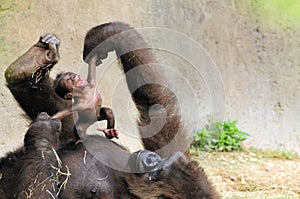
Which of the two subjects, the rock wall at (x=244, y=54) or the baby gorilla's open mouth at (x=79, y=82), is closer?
the baby gorilla's open mouth at (x=79, y=82)

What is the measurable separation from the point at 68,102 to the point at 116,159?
59 cm

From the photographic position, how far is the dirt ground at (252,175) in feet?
17.9

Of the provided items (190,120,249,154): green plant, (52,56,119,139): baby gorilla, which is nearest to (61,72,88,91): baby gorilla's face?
Result: (52,56,119,139): baby gorilla

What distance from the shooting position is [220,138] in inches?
271

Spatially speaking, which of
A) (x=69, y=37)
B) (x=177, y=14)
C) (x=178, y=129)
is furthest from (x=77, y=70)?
(x=178, y=129)

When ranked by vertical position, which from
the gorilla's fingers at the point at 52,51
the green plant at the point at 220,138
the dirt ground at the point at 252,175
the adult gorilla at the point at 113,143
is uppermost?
the gorilla's fingers at the point at 52,51

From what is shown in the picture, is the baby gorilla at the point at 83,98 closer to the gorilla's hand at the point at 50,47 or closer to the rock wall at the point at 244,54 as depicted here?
the gorilla's hand at the point at 50,47

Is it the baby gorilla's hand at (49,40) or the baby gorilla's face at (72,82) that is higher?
the baby gorilla's hand at (49,40)

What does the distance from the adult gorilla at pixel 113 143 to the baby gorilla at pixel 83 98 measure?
154mm

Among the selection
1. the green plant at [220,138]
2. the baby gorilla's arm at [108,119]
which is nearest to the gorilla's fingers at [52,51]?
the baby gorilla's arm at [108,119]

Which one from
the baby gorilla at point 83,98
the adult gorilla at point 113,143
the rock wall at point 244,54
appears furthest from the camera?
the rock wall at point 244,54

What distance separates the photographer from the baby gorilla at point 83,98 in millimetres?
3596

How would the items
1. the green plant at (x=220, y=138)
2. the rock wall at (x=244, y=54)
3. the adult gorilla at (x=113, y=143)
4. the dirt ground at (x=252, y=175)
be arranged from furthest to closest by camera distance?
1. the green plant at (x=220, y=138)
2. the rock wall at (x=244, y=54)
3. the dirt ground at (x=252, y=175)
4. the adult gorilla at (x=113, y=143)

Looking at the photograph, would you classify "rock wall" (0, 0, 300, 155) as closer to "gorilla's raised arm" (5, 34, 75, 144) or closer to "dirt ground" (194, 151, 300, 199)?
"dirt ground" (194, 151, 300, 199)
